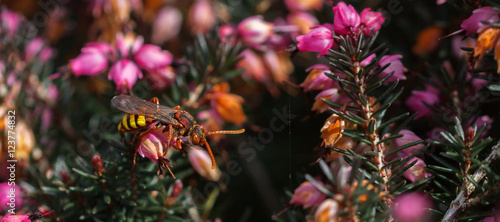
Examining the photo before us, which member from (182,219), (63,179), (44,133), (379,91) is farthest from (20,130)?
(379,91)

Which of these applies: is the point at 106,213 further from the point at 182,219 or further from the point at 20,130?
the point at 20,130

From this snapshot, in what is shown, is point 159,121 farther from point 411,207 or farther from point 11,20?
point 11,20

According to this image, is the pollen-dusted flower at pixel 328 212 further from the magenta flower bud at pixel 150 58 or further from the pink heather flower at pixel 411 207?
the magenta flower bud at pixel 150 58

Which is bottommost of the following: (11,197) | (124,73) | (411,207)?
(11,197)

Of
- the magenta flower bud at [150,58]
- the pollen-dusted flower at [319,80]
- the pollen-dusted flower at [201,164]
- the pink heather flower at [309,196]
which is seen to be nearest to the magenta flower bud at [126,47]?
the magenta flower bud at [150,58]

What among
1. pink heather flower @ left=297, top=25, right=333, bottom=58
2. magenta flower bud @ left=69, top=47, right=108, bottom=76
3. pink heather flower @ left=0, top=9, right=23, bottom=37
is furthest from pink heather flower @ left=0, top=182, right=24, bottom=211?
pink heather flower @ left=297, top=25, right=333, bottom=58

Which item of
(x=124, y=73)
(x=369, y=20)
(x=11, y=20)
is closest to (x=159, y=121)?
(x=124, y=73)
